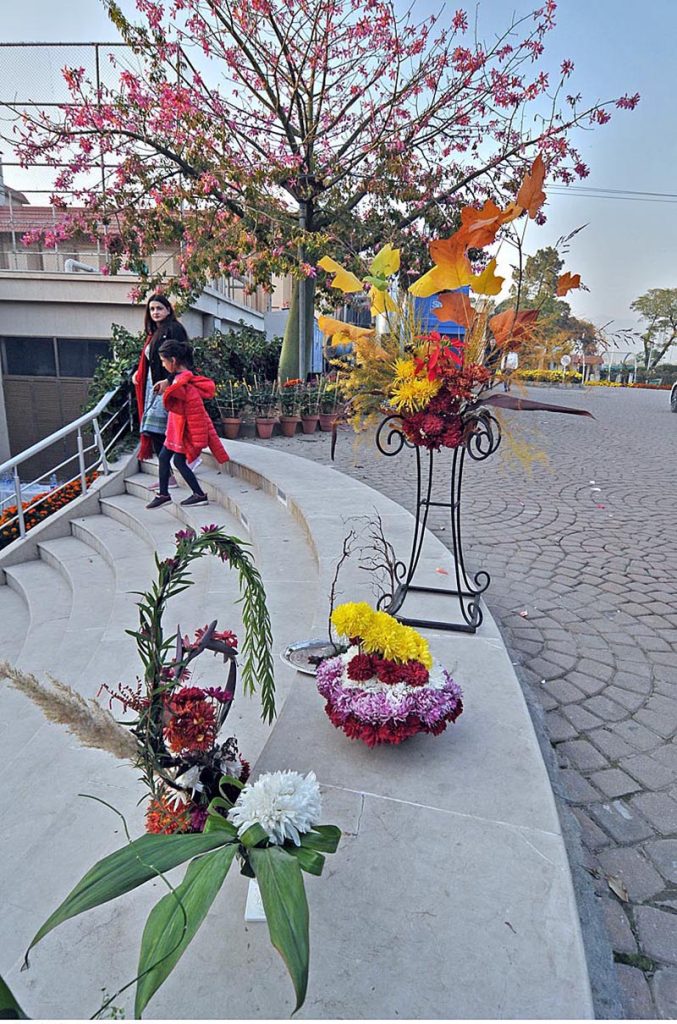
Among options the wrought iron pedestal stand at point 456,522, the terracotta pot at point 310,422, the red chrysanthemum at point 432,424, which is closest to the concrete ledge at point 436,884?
the wrought iron pedestal stand at point 456,522

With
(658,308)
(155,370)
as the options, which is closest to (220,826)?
(155,370)

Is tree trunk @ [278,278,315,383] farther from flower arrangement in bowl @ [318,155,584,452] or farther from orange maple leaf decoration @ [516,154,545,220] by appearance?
orange maple leaf decoration @ [516,154,545,220]

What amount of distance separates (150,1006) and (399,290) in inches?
95.8

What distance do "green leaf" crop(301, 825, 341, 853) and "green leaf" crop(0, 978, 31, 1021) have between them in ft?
1.83

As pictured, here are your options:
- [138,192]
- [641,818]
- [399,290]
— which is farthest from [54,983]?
[138,192]

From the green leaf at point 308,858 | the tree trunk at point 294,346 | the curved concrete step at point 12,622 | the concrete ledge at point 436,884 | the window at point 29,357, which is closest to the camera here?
the green leaf at point 308,858

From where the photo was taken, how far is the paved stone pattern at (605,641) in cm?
167

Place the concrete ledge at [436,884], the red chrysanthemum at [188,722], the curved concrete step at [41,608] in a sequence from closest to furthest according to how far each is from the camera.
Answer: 1. the concrete ledge at [436,884]
2. the red chrysanthemum at [188,722]
3. the curved concrete step at [41,608]

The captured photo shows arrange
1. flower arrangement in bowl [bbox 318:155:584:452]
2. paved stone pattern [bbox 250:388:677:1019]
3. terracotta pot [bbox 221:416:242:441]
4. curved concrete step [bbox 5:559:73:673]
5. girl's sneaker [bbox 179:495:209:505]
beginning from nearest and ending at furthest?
1. paved stone pattern [bbox 250:388:677:1019]
2. flower arrangement in bowl [bbox 318:155:584:452]
3. curved concrete step [bbox 5:559:73:673]
4. girl's sneaker [bbox 179:495:209:505]
5. terracotta pot [bbox 221:416:242:441]

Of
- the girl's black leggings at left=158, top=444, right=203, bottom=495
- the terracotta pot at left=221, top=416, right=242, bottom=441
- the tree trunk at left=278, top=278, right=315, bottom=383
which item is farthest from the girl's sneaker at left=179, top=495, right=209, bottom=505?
the tree trunk at left=278, top=278, right=315, bottom=383

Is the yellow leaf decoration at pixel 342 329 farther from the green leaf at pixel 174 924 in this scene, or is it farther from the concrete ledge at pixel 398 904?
the green leaf at pixel 174 924

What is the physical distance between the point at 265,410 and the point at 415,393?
286 inches

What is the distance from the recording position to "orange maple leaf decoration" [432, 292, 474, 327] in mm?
2277

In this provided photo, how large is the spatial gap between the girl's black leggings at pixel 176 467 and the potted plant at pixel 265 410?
346cm
